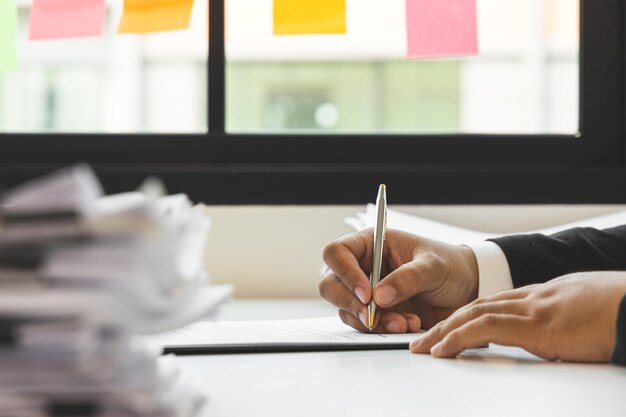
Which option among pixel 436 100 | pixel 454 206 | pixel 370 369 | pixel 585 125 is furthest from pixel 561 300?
pixel 436 100

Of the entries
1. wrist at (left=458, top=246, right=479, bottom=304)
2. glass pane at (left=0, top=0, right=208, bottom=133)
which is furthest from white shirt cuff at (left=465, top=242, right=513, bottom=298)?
glass pane at (left=0, top=0, right=208, bottom=133)

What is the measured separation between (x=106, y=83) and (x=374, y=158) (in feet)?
42.1

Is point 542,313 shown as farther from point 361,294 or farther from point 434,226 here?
point 434,226

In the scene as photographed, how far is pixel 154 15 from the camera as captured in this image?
1.60m

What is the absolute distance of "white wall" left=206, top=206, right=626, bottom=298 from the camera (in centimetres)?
145

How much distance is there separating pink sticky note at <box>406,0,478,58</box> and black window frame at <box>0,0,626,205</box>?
0.56 ft

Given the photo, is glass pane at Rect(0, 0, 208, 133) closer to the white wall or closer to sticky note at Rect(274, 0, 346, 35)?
sticky note at Rect(274, 0, 346, 35)

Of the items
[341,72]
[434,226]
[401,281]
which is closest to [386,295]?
[401,281]

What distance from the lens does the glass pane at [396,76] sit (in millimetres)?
12195

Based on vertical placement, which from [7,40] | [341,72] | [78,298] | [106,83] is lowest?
[78,298]

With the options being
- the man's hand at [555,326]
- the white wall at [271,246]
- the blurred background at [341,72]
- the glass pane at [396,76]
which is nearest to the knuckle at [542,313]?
the man's hand at [555,326]

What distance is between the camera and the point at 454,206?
1504mm

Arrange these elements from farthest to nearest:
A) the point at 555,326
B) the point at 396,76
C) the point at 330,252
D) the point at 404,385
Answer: the point at 396,76 < the point at 330,252 < the point at 555,326 < the point at 404,385

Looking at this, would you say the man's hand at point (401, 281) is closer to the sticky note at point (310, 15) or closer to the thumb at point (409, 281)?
the thumb at point (409, 281)
